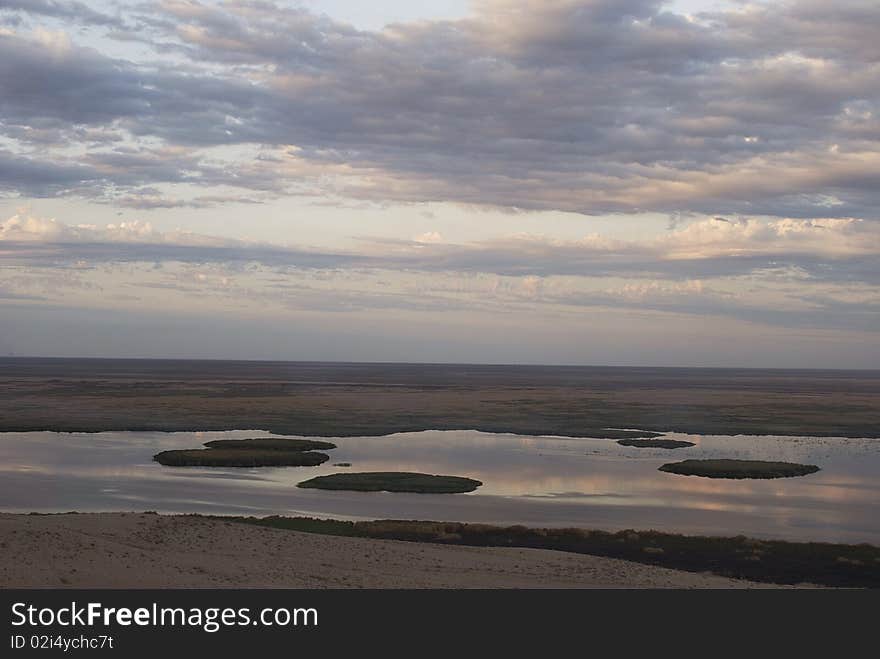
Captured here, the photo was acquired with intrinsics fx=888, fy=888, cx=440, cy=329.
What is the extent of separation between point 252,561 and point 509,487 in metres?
23.3

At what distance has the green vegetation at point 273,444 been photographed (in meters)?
65.2

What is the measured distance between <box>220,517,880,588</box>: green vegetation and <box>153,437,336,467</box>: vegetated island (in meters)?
21.2

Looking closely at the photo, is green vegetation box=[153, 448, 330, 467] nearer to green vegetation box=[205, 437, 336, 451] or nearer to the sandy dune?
green vegetation box=[205, 437, 336, 451]

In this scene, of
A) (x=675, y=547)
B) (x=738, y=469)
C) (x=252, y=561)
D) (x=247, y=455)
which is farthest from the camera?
(x=247, y=455)

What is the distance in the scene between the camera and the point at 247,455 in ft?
196

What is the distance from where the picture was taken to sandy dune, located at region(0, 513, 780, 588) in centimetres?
2478

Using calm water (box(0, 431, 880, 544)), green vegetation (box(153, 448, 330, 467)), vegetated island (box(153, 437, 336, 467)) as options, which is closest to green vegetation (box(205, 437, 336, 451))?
vegetated island (box(153, 437, 336, 467))

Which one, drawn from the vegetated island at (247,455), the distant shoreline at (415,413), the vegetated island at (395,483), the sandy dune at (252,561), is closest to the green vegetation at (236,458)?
the vegetated island at (247,455)

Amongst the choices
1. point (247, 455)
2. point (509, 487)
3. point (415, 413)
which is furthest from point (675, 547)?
point (415, 413)

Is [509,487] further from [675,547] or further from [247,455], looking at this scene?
[247,455]

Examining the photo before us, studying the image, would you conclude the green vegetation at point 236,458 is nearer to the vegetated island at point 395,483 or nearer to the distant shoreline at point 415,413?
the vegetated island at point 395,483

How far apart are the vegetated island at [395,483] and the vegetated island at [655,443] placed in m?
24.2

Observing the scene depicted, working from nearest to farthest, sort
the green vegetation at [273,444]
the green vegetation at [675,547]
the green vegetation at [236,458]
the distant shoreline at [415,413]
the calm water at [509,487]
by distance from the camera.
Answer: the green vegetation at [675,547]
the calm water at [509,487]
the green vegetation at [236,458]
the green vegetation at [273,444]
the distant shoreline at [415,413]
